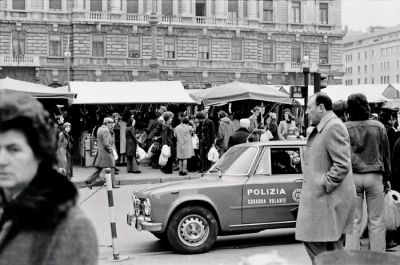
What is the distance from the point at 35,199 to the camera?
90.6 inches

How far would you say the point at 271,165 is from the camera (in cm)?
929

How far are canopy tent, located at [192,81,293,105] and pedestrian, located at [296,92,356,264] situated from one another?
17.5 meters

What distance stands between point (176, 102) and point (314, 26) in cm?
3754

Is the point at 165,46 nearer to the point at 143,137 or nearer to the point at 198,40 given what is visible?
the point at 198,40

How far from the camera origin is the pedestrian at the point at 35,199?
2283 millimetres

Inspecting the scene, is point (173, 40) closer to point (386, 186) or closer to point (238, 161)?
point (238, 161)

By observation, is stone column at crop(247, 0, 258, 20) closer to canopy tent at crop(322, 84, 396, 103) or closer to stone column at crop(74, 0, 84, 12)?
stone column at crop(74, 0, 84, 12)

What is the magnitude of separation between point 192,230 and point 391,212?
104 inches

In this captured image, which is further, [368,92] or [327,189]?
[368,92]

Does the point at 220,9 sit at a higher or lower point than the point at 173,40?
higher

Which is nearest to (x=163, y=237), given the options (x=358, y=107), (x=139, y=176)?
(x=358, y=107)

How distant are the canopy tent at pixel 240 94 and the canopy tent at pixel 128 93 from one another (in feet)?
2.63

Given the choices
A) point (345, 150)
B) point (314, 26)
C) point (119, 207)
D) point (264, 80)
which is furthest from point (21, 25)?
point (345, 150)

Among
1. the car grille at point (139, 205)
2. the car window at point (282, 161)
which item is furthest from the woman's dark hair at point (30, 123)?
the car window at point (282, 161)
